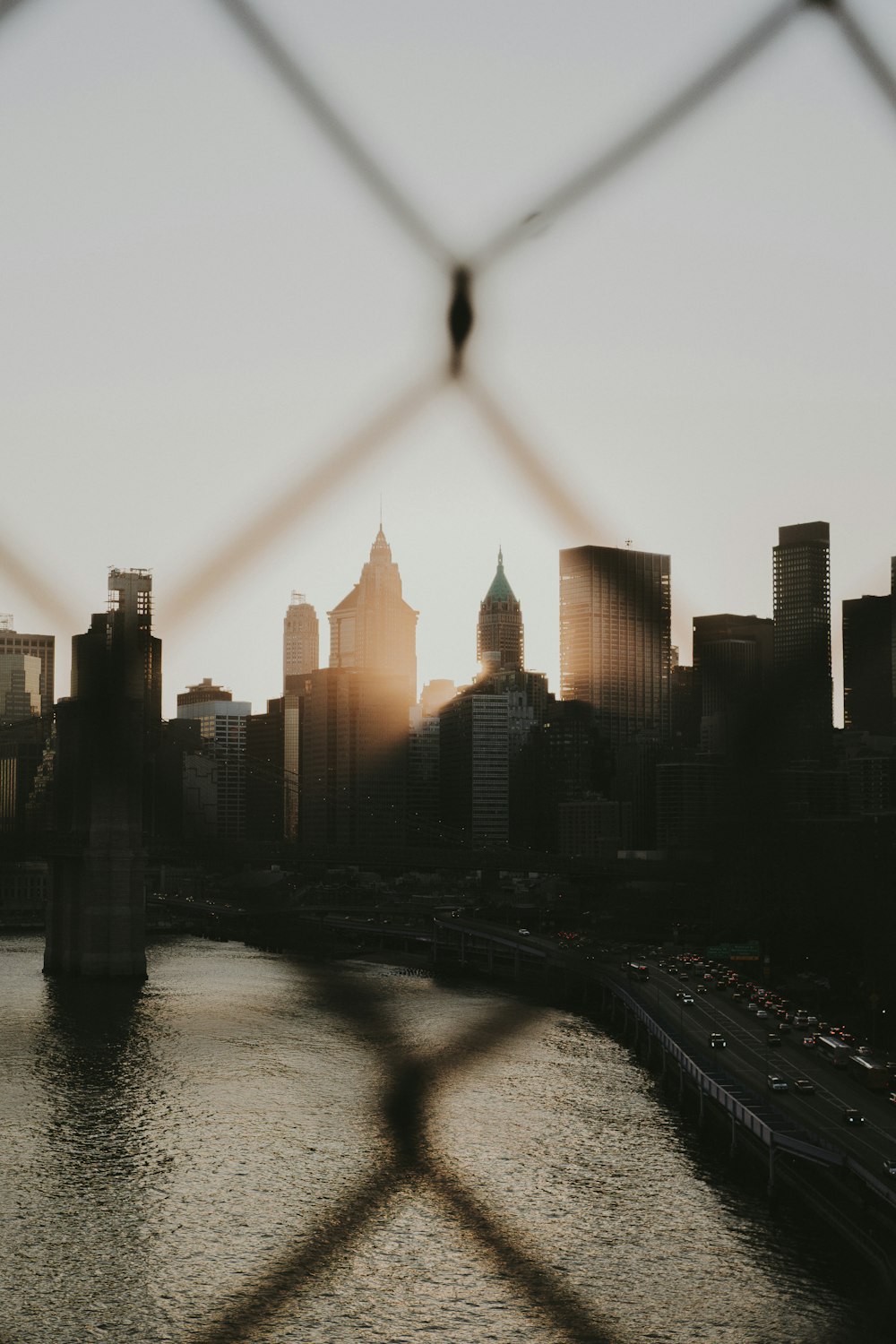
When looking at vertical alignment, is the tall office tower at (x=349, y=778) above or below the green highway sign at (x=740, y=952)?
above

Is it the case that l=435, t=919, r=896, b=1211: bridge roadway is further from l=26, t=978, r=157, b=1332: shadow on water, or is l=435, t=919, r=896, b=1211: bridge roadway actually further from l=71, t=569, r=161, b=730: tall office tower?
l=71, t=569, r=161, b=730: tall office tower

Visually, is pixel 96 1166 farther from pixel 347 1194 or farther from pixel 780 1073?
pixel 780 1073

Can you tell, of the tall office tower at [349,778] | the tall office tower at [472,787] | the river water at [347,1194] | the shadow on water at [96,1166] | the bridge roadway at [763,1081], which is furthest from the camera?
the tall office tower at [349,778]

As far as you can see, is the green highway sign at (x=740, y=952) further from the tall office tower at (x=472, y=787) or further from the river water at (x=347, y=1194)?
the tall office tower at (x=472, y=787)

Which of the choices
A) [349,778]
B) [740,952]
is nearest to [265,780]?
[349,778]

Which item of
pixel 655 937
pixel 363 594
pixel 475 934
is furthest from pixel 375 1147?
pixel 475 934

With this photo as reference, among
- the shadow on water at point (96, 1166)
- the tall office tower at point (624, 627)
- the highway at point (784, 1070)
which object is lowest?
the shadow on water at point (96, 1166)

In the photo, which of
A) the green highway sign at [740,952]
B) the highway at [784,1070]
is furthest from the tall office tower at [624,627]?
the green highway sign at [740,952]
